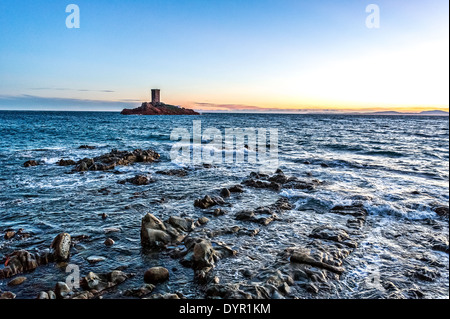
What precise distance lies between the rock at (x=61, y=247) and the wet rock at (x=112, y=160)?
11.9m

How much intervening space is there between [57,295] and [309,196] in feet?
34.0

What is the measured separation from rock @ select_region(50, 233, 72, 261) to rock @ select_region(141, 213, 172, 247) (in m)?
1.85

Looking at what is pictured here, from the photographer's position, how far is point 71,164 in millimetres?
19859

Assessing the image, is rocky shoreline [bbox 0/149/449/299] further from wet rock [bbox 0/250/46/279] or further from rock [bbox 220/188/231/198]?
rock [bbox 220/188/231/198]

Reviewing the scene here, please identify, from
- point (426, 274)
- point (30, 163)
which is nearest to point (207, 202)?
point (426, 274)

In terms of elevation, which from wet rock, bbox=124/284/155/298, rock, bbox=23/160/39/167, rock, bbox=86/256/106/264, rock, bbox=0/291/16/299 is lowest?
wet rock, bbox=124/284/155/298

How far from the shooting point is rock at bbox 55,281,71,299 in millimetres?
5203

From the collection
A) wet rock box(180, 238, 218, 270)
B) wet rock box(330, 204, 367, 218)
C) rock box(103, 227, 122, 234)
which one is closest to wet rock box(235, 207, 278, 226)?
wet rock box(330, 204, 367, 218)

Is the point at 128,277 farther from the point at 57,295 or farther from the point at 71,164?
the point at 71,164

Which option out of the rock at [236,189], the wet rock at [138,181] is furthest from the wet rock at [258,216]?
the wet rock at [138,181]

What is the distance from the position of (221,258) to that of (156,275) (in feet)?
5.71

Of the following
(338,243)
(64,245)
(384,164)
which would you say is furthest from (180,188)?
(384,164)

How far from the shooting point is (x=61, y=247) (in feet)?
22.2

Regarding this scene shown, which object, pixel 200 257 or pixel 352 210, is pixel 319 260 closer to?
pixel 200 257
